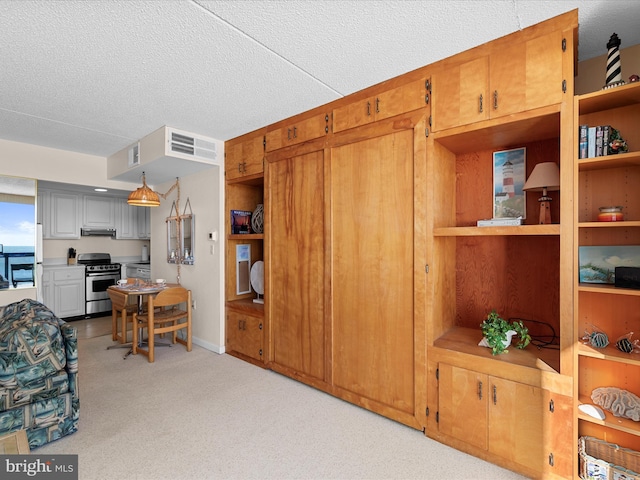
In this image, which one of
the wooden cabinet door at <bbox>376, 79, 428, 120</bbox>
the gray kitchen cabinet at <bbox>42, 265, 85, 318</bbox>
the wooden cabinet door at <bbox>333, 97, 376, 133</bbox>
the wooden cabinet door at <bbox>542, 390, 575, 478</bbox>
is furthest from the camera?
the gray kitchen cabinet at <bbox>42, 265, 85, 318</bbox>

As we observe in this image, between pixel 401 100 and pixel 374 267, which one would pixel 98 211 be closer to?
pixel 374 267

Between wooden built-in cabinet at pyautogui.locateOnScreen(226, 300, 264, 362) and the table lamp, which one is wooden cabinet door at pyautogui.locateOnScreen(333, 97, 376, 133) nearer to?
the table lamp

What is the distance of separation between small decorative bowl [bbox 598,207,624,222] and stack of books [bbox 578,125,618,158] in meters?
0.29

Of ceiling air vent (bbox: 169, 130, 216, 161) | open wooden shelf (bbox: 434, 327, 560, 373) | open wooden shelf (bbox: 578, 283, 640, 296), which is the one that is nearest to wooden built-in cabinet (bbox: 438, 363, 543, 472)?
open wooden shelf (bbox: 434, 327, 560, 373)

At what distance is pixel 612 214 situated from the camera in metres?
1.69

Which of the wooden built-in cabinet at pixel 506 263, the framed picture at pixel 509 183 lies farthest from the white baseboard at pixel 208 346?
the framed picture at pixel 509 183

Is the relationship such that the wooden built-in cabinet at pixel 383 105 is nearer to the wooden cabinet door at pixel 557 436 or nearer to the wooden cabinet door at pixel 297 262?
the wooden cabinet door at pixel 297 262

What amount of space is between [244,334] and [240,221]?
1300 millimetres

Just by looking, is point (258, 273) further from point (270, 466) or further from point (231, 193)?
point (270, 466)

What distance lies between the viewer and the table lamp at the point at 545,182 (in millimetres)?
1883

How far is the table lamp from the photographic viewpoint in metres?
1.88

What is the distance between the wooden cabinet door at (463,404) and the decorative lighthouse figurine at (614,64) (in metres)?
1.73

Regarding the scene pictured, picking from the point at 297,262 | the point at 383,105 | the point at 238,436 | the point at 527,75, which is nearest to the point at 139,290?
the point at 297,262

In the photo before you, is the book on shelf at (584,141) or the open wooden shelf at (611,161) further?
the book on shelf at (584,141)
